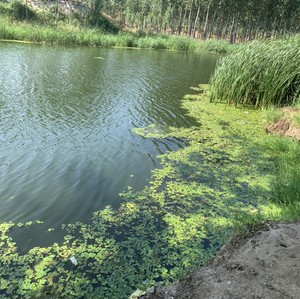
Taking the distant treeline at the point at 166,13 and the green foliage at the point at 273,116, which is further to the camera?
the distant treeline at the point at 166,13

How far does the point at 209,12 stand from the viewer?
2154 inches

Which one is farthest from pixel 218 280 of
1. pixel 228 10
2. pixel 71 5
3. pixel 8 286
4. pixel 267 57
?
pixel 228 10

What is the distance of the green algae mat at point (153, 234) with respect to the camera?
385 centimetres

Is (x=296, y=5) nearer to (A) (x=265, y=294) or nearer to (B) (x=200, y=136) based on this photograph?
(B) (x=200, y=136)

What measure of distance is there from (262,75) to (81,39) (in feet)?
72.3

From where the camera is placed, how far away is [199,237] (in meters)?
4.79

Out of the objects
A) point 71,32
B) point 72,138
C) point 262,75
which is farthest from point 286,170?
point 71,32

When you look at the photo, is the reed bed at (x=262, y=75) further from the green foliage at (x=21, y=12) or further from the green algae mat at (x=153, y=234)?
the green foliage at (x=21, y=12)

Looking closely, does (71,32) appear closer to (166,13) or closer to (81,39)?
(81,39)

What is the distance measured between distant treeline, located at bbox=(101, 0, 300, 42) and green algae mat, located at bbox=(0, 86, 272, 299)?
47241 millimetres

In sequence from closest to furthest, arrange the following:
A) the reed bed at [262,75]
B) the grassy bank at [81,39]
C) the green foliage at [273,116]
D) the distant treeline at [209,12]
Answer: the green foliage at [273,116] < the reed bed at [262,75] < the grassy bank at [81,39] < the distant treeline at [209,12]

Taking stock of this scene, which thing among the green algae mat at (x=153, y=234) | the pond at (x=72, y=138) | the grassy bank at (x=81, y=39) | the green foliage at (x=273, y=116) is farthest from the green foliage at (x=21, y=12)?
the green algae mat at (x=153, y=234)

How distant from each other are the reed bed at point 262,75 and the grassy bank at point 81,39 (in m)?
20.0

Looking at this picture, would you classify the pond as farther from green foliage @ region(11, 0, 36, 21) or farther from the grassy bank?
green foliage @ region(11, 0, 36, 21)
